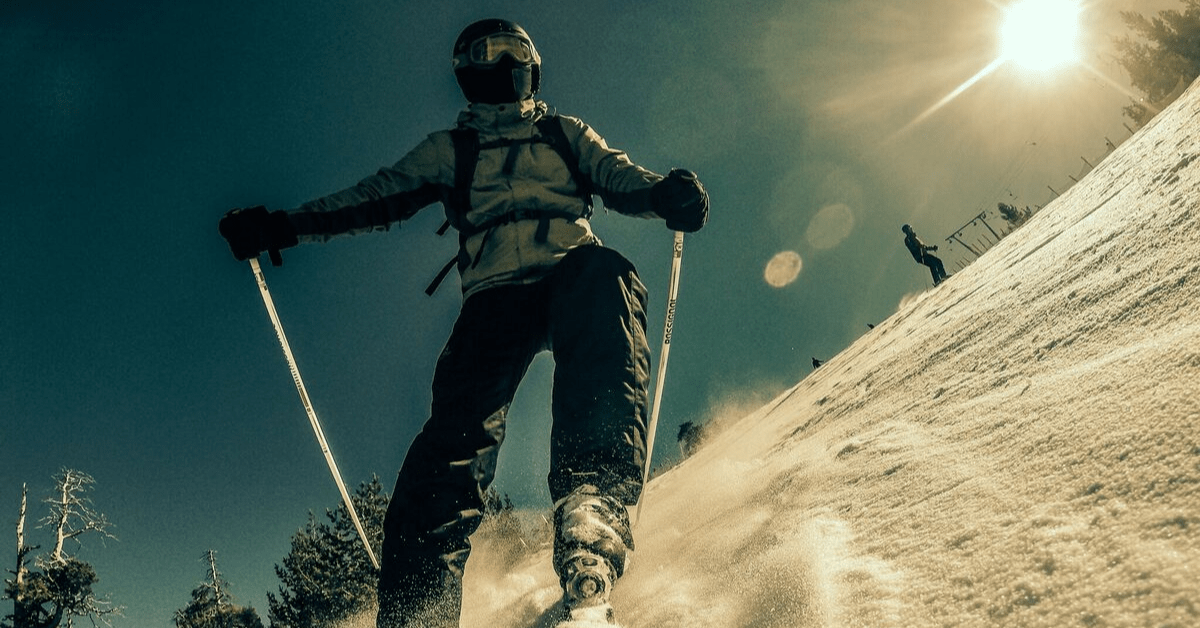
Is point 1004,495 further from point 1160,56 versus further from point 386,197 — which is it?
point 1160,56

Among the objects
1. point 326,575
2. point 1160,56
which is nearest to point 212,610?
point 326,575

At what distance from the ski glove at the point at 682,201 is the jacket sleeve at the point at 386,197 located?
1132 millimetres

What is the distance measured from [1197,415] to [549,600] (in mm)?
1999

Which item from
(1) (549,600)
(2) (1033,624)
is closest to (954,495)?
(2) (1033,624)

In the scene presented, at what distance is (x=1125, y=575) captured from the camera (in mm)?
747

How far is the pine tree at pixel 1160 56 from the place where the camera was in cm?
3241

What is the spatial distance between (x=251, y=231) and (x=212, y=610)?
4029 centimetres

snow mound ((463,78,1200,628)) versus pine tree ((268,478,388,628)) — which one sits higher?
pine tree ((268,478,388,628))

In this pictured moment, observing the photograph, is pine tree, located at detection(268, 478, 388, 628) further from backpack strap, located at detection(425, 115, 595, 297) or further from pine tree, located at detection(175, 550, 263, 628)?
backpack strap, located at detection(425, 115, 595, 297)

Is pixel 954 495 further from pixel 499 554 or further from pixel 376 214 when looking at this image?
pixel 499 554

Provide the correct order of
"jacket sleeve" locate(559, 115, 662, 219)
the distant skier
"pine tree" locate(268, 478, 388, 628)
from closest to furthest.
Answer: "jacket sleeve" locate(559, 115, 662, 219)
the distant skier
"pine tree" locate(268, 478, 388, 628)

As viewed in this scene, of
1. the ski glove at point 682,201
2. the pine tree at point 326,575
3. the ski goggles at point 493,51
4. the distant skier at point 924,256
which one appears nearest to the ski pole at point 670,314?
the ski glove at point 682,201

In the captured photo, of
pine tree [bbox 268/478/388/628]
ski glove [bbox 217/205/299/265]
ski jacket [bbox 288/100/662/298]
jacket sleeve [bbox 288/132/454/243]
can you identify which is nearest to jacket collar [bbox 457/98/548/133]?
ski jacket [bbox 288/100/662/298]

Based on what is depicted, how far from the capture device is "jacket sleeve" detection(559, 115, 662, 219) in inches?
99.5
